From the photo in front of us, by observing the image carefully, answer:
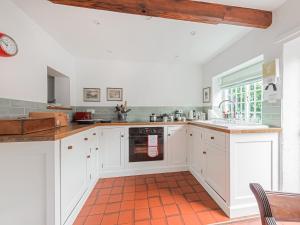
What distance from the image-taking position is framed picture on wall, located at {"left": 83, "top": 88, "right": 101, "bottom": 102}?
9.86ft

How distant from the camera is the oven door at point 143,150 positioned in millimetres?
2535

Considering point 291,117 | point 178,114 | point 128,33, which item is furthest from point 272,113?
point 128,33

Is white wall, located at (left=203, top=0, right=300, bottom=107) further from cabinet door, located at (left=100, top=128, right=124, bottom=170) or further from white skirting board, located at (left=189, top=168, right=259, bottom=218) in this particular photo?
cabinet door, located at (left=100, top=128, right=124, bottom=170)

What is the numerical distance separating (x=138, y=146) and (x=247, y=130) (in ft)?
5.56

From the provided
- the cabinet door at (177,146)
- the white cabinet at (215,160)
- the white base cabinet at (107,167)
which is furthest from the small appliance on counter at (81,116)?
the white cabinet at (215,160)

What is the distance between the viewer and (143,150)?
258 cm

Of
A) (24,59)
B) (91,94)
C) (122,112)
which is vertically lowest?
(122,112)

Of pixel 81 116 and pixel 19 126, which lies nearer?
pixel 19 126

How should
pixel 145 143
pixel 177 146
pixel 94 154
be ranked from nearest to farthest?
pixel 94 154 → pixel 145 143 → pixel 177 146

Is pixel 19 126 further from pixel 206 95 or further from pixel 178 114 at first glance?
pixel 206 95

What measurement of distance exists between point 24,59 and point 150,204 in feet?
7.25

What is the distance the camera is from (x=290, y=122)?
5.07ft

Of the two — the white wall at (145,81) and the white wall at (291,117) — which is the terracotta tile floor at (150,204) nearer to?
the white wall at (291,117)

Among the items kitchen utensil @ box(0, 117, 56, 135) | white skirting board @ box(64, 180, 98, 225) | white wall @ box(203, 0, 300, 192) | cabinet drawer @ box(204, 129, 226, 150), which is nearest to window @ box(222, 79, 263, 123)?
white wall @ box(203, 0, 300, 192)
